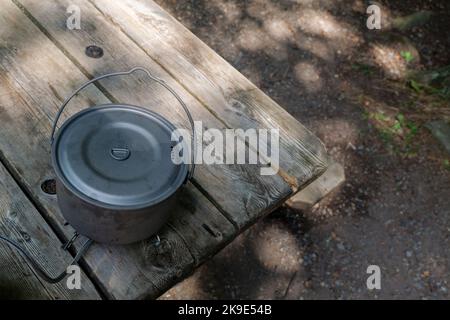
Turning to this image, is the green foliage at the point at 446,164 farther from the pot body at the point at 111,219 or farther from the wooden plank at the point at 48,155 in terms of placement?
the pot body at the point at 111,219

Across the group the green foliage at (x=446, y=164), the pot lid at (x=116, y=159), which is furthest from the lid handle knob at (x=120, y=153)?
the green foliage at (x=446, y=164)

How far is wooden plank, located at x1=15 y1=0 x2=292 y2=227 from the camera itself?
1.78 metres

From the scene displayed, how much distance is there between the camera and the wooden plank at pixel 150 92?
1780 mm

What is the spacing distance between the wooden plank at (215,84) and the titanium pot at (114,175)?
0.49 m

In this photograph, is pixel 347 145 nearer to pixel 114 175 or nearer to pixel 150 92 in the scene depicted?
pixel 150 92

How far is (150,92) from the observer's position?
6.51 ft

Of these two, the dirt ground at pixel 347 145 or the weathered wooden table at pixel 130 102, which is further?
the dirt ground at pixel 347 145

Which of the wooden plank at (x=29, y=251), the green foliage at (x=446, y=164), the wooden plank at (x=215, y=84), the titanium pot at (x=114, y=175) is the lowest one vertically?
the green foliage at (x=446, y=164)

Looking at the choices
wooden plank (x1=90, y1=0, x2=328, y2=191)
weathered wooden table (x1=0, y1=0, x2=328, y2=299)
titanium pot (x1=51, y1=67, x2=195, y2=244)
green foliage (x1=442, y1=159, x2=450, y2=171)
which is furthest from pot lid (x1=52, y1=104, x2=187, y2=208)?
green foliage (x1=442, y1=159, x2=450, y2=171)

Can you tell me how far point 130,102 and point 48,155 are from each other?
1.15 feet

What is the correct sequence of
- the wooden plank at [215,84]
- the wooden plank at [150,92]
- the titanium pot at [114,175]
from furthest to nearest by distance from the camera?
the wooden plank at [215,84] → the wooden plank at [150,92] → the titanium pot at [114,175]

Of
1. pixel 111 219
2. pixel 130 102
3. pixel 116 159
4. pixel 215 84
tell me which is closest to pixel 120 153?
pixel 116 159

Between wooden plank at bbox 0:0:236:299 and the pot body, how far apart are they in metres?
0.08

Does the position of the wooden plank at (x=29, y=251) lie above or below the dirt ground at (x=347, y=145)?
above
